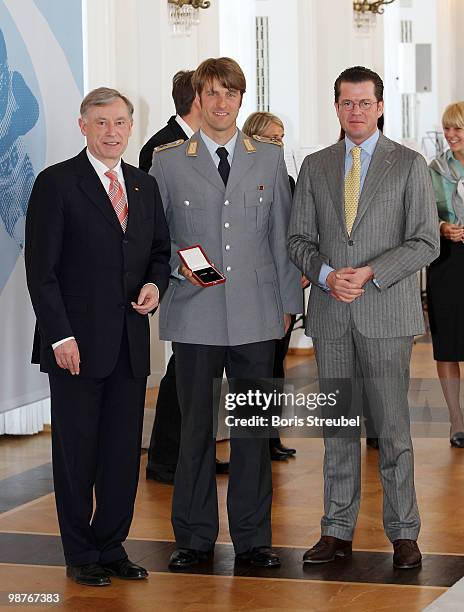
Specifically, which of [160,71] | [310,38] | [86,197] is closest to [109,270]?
[86,197]

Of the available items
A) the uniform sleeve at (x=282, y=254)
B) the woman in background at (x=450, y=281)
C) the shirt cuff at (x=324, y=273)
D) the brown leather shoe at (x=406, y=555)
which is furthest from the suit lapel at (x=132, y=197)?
the woman in background at (x=450, y=281)

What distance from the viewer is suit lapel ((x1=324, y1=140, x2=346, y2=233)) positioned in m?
4.48

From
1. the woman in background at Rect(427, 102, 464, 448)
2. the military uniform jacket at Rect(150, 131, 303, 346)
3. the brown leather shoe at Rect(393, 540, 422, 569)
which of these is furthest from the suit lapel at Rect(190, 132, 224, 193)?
the woman in background at Rect(427, 102, 464, 448)

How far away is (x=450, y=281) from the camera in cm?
693

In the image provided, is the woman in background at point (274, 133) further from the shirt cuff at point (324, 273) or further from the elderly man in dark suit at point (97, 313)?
the elderly man in dark suit at point (97, 313)

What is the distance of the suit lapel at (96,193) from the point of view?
169 inches

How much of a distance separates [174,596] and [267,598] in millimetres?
318

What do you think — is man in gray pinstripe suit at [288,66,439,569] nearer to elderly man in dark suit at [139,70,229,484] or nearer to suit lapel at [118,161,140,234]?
suit lapel at [118,161,140,234]

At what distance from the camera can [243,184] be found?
4.56 m

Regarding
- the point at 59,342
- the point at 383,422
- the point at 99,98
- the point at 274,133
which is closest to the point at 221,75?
the point at 99,98

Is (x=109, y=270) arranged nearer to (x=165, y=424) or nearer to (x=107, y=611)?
(x=107, y=611)

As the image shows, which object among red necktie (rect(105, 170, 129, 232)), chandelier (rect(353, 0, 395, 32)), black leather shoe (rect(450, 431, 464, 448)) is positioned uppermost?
chandelier (rect(353, 0, 395, 32))

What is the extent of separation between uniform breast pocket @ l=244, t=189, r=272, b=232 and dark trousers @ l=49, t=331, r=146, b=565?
0.65 metres

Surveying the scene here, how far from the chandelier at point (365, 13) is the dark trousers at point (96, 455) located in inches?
313
